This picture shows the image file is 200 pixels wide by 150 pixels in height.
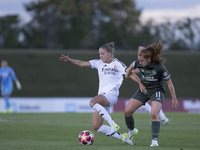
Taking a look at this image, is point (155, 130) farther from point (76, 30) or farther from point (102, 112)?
point (76, 30)

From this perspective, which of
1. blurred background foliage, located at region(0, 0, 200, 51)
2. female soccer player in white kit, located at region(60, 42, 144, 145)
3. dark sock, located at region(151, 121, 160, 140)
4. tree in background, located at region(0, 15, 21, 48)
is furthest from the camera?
tree in background, located at region(0, 15, 21, 48)

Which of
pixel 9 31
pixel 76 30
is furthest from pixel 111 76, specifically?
pixel 76 30

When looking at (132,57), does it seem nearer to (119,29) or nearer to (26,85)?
(119,29)

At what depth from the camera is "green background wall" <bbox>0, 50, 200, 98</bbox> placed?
27188 millimetres

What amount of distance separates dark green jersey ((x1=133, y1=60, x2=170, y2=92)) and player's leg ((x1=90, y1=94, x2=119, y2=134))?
914mm

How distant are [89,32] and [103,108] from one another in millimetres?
20381

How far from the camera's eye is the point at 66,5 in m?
36.8

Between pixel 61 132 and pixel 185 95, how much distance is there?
17.3 meters

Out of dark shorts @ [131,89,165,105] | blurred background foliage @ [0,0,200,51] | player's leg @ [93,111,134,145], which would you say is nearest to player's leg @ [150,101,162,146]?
dark shorts @ [131,89,165,105]

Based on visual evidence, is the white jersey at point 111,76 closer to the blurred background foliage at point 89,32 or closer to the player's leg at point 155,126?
the player's leg at point 155,126

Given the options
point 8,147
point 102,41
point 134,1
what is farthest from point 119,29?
point 8,147

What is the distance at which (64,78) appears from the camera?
27.6 metres

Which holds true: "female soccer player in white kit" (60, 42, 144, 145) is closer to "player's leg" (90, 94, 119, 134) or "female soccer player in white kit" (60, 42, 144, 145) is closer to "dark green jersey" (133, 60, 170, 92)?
"player's leg" (90, 94, 119, 134)

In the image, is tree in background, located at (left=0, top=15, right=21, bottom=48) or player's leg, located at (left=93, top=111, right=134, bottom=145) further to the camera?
tree in background, located at (left=0, top=15, right=21, bottom=48)
